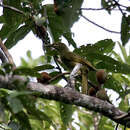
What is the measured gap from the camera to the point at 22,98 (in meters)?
1.48

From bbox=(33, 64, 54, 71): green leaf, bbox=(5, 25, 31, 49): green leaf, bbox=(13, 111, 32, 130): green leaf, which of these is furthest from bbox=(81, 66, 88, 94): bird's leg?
bbox=(13, 111, 32, 130): green leaf

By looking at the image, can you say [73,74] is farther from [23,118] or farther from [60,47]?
[23,118]

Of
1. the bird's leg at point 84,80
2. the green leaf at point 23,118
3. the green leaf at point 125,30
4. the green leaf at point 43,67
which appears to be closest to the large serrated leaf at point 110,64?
the bird's leg at point 84,80

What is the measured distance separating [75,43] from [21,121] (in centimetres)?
122

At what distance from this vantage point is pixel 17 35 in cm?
271

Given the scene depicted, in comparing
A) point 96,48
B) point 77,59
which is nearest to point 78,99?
point 77,59

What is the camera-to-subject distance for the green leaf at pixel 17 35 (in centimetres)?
267

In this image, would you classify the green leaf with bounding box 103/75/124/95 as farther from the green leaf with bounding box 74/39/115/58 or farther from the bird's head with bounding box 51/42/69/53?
the bird's head with bounding box 51/42/69/53

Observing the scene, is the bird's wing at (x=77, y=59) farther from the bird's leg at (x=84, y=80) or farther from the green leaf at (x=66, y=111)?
the green leaf at (x=66, y=111)

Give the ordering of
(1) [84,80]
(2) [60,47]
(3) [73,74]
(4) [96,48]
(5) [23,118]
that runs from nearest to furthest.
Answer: (5) [23,118]
(3) [73,74]
(1) [84,80]
(2) [60,47]
(4) [96,48]

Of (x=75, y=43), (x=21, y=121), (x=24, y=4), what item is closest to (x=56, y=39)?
(x=75, y=43)

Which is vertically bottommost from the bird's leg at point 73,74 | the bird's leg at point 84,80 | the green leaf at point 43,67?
the bird's leg at point 84,80

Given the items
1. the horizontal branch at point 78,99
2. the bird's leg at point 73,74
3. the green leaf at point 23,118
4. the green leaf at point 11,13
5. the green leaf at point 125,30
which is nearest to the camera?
the green leaf at point 23,118

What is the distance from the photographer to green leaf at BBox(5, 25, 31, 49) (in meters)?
2.67
